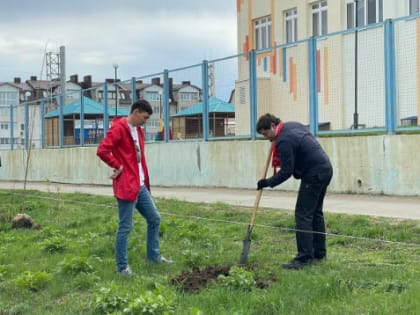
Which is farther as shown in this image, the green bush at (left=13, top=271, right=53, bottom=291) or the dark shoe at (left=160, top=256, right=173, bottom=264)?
the dark shoe at (left=160, top=256, right=173, bottom=264)

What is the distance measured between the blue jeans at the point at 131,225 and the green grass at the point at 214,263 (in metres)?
0.18

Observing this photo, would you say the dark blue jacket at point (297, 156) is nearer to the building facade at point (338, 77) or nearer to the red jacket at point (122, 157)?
the red jacket at point (122, 157)

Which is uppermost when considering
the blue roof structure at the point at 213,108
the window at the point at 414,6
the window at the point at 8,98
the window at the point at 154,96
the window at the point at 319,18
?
the window at the point at 8,98

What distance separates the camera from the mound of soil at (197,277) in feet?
19.5

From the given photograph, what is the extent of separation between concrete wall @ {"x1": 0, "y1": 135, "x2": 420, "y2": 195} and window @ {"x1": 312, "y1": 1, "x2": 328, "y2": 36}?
8443 millimetres

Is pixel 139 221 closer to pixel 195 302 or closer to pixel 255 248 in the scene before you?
pixel 255 248

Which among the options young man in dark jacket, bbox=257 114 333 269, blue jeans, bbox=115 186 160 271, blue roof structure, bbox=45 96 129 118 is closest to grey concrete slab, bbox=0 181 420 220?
young man in dark jacket, bbox=257 114 333 269

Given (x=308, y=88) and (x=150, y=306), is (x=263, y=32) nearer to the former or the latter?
(x=308, y=88)

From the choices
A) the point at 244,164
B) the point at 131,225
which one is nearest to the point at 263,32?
the point at 244,164

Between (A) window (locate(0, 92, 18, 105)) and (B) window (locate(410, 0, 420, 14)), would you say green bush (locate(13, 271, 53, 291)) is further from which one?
(A) window (locate(0, 92, 18, 105))

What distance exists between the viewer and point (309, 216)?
22.2 ft

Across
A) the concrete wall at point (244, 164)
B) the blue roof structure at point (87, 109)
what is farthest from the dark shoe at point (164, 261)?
the blue roof structure at point (87, 109)

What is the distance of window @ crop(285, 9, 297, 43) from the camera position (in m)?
25.7

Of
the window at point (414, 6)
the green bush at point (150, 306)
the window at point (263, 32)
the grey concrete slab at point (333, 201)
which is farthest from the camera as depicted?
the window at point (263, 32)
